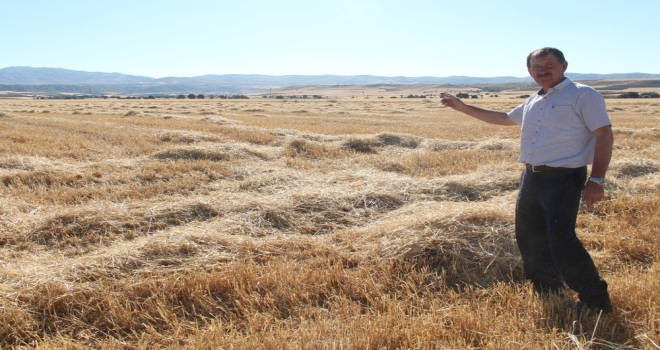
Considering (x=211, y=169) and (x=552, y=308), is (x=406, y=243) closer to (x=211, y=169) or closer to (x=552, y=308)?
(x=552, y=308)

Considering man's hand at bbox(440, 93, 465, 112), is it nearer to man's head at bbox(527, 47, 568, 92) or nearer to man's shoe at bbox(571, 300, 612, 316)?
man's head at bbox(527, 47, 568, 92)

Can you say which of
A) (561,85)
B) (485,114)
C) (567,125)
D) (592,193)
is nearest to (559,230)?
(592,193)

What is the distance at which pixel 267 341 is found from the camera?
2561mm

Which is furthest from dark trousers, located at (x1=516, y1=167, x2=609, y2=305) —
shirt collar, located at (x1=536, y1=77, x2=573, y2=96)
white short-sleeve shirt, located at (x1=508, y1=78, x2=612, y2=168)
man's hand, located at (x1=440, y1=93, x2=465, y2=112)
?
man's hand, located at (x1=440, y1=93, x2=465, y2=112)

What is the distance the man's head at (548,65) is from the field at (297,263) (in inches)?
58.1

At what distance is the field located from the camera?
106 inches

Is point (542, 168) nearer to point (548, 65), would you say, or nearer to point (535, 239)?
point (535, 239)

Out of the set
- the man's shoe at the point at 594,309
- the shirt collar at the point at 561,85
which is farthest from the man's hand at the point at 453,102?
the man's shoe at the point at 594,309

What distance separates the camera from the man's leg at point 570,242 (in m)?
2.81

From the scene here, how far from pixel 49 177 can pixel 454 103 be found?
6.16m

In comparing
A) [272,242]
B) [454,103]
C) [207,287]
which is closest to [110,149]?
[272,242]

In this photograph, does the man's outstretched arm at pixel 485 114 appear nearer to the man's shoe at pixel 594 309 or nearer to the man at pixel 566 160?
the man at pixel 566 160

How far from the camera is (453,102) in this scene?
3779 millimetres

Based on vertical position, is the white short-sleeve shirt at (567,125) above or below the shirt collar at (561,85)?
below
